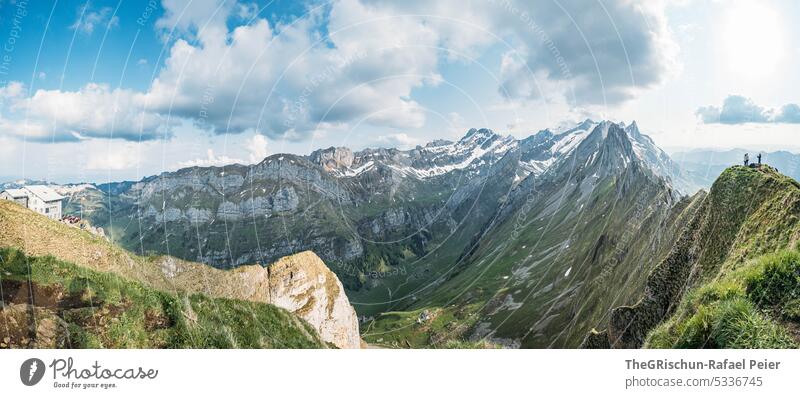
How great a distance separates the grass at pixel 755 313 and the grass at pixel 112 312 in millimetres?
14381

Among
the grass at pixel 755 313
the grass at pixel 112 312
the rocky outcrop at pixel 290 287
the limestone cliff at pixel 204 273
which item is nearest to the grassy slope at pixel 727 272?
the grass at pixel 755 313

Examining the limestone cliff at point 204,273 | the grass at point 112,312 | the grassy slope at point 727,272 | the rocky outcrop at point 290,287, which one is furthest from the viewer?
the rocky outcrop at point 290,287

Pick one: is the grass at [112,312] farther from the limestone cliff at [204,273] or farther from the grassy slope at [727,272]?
the grassy slope at [727,272]

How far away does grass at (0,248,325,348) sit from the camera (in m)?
12.0

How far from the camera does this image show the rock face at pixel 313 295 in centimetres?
4362

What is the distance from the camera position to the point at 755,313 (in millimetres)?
8641

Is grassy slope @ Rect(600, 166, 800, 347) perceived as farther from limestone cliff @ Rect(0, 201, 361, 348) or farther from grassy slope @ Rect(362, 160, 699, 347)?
grassy slope @ Rect(362, 160, 699, 347)

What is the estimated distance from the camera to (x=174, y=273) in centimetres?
2962
